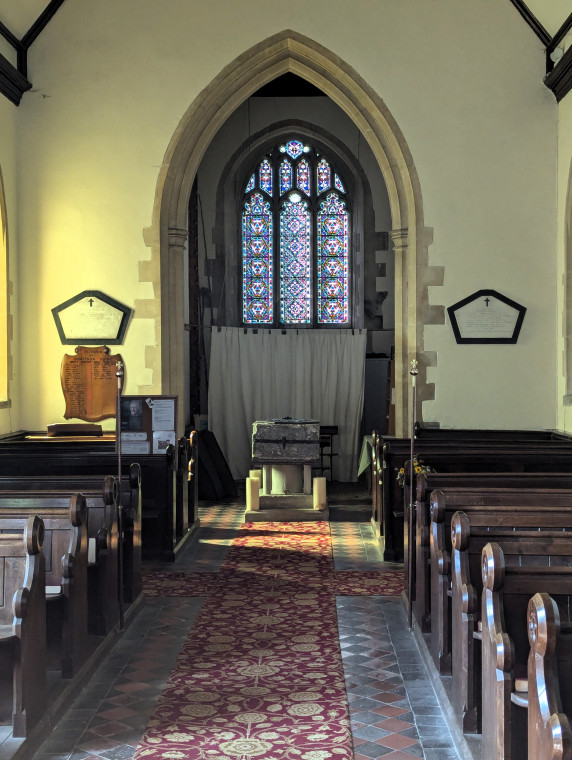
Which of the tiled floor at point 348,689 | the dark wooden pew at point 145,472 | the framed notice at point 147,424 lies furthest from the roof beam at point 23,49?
the tiled floor at point 348,689

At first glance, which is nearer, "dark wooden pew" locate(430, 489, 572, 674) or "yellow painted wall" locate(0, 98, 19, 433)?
"dark wooden pew" locate(430, 489, 572, 674)

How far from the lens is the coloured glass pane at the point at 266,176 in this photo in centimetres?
1285

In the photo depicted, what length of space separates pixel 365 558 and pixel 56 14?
6.17 meters

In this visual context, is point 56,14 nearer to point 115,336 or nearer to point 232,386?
point 115,336

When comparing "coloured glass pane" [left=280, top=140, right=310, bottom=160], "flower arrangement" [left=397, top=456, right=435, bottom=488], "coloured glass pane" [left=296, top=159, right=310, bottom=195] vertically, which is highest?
"coloured glass pane" [left=280, top=140, right=310, bottom=160]

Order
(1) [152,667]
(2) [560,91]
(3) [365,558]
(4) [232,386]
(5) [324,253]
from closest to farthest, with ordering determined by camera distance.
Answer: (1) [152,667]
(3) [365,558]
(2) [560,91]
(4) [232,386]
(5) [324,253]

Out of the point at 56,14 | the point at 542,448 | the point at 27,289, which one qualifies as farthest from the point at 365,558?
the point at 56,14

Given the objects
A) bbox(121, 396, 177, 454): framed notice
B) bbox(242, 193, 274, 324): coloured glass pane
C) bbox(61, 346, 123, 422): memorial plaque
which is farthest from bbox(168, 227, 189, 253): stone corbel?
bbox(242, 193, 274, 324): coloured glass pane

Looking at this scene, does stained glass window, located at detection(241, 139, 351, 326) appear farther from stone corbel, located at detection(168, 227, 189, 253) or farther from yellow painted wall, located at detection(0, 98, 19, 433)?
yellow painted wall, located at detection(0, 98, 19, 433)

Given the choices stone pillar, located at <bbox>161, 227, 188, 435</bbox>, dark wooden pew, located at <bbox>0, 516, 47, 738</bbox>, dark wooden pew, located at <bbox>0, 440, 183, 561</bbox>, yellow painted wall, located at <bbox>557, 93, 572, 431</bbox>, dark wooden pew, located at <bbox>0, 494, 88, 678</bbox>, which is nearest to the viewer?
dark wooden pew, located at <bbox>0, 516, 47, 738</bbox>

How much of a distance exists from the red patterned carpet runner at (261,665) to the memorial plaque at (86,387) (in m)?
2.61

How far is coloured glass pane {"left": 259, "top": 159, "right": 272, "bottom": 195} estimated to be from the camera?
1285 cm

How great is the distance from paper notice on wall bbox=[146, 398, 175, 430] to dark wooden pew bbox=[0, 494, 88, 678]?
2.89m

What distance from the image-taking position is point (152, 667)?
14.3ft
